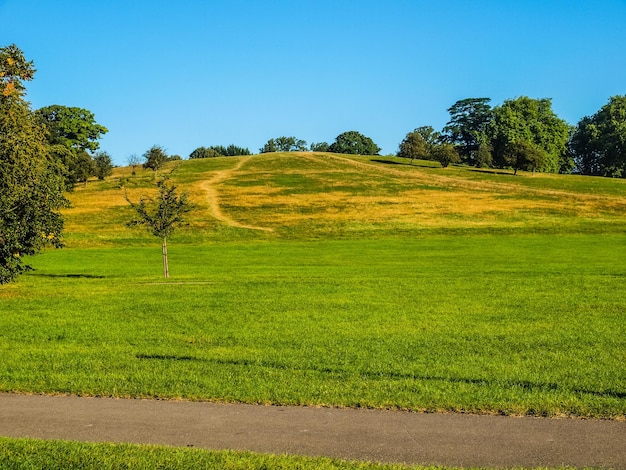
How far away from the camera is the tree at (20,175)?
2203 centimetres

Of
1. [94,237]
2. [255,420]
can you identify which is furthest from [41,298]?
[94,237]

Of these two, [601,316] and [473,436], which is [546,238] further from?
[473,436]

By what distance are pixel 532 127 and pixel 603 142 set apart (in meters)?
14.0

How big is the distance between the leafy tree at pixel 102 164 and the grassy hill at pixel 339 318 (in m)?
40.2

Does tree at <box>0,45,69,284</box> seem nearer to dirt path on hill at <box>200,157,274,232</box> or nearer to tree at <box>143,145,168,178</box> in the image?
dirt path on hill at <box>200,157,274,232</box>

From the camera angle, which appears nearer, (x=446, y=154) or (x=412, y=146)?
(x=446, y=154)

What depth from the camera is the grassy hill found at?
11.0m

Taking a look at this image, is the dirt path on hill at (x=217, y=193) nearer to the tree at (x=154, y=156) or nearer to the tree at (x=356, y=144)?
the tree at (x=154, y=156)

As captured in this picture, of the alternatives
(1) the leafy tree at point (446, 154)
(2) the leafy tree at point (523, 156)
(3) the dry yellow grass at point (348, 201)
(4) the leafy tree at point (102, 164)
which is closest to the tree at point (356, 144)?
(1) the leafy tree at point (446, 154)

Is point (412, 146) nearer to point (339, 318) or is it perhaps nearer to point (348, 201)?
point (348, 201)

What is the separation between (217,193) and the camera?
91.8 meters

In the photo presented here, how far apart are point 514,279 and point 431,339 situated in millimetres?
15786

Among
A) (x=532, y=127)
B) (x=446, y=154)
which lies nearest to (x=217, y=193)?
(x=446, y=154)

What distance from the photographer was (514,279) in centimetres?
3022
